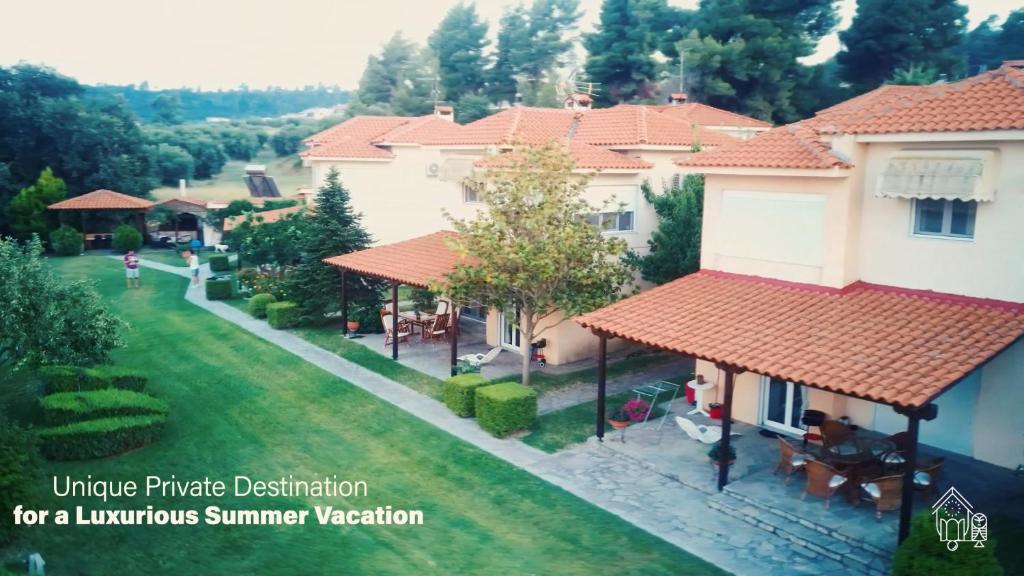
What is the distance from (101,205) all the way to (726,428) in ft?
156

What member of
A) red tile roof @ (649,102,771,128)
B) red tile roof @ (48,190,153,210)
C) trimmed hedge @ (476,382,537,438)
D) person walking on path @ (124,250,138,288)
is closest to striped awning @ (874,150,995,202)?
trimmed hedge @ (476,382,537,438)

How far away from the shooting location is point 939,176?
13.9 metres

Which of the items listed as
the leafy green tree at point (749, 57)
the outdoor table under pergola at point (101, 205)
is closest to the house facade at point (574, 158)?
the leafy green tree at point (749, 57)

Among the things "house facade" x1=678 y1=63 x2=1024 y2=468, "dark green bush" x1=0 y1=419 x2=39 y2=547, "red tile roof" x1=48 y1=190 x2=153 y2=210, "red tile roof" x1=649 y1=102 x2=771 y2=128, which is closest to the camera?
"dark green bush" x1=0 y1=419 x2=39 y2=547

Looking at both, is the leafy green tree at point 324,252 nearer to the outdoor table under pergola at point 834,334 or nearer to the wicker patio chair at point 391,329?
the wicker patio chair at point 391,329

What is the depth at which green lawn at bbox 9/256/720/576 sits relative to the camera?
11312 mm

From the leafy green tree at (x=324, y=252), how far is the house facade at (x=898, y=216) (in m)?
14.7

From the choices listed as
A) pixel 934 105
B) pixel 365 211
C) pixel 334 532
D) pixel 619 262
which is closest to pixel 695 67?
pixel 365 211

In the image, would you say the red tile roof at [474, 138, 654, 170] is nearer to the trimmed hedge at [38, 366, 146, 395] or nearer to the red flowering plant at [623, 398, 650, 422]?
the red flowering plant at [623, 398, 650, 422]

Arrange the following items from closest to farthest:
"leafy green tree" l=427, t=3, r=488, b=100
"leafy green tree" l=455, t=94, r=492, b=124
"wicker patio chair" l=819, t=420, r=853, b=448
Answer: "wicker patio chair" l=819, t=420, r=853, b=448 → "leafy green tree" l=455, t=94, r=492, b=124 → "leafy green tree" l=427, t=3, r=488, b=100

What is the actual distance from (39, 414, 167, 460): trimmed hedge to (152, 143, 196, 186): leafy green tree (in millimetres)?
74222

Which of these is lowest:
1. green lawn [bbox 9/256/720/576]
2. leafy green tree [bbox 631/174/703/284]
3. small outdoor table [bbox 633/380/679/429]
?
green lawn [bbox 9/256/720/576]

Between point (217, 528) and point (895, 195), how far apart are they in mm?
13617

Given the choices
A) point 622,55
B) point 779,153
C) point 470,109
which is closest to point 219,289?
point 779,153
